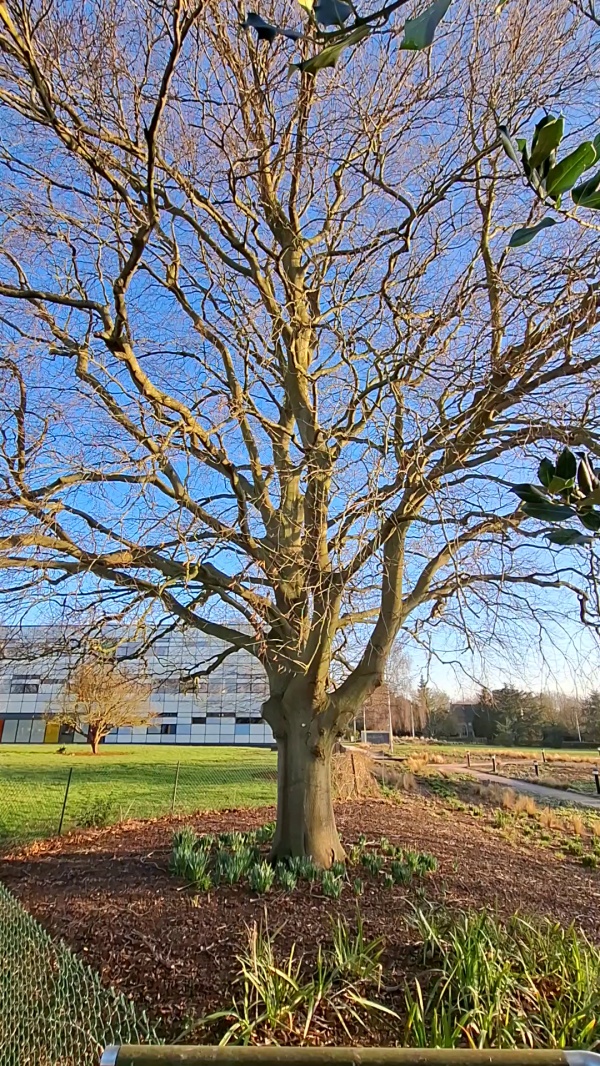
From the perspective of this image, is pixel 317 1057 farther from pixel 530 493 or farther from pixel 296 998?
pixel 296 998

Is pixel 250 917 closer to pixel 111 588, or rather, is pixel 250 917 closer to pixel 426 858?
pixel 426 858

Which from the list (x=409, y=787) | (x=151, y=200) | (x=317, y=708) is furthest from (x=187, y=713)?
(x=151, y=200)

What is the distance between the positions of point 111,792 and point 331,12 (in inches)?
698

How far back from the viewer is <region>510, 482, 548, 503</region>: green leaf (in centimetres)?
130

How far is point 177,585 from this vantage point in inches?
226

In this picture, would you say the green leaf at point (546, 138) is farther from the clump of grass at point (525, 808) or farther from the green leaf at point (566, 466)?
the clump of grass at point (525, 808)

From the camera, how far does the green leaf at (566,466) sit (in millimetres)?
1281

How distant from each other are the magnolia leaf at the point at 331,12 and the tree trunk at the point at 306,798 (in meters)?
6.02

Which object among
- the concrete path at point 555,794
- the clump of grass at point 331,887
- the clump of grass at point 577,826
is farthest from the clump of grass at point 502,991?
the concrete path at point 555,794

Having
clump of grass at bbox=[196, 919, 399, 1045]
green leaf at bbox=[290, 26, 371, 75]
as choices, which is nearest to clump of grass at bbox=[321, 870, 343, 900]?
clump of grass at bbox=[196, 919, 399, 1045]

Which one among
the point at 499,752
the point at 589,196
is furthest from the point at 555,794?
the point at 589,196

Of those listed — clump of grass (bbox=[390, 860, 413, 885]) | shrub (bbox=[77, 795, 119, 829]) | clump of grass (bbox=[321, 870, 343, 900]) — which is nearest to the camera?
clump of grass (bbox=[321, 870, 343, 900])

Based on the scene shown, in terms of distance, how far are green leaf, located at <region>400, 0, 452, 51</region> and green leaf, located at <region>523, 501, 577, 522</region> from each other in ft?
2.85

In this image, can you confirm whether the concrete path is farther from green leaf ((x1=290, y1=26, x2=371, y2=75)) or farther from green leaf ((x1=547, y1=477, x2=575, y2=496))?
green leaf ((x1=290, y1=26, x2=371, y2=75))
